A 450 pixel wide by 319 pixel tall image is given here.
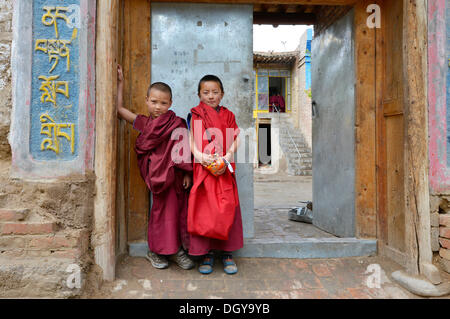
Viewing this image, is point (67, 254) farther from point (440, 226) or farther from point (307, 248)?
point (440, 226)

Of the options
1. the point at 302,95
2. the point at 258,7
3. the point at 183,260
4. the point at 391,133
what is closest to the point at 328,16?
the point at 258,7

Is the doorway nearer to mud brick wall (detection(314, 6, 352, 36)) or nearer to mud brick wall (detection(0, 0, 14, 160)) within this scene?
mud brick wall (detection(314, 6, 352, 36))

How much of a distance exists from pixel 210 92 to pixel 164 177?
78cm

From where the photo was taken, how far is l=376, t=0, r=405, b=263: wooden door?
8.80 feet

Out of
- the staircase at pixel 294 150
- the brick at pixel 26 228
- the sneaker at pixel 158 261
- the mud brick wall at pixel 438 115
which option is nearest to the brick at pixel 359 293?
the mud brick wall at pixel 438 115

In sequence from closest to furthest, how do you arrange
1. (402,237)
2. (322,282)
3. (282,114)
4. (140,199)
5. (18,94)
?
(18,94) < (322,282) < (402,237) < (140,199) < (282,114)

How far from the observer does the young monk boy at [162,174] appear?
2.42 m

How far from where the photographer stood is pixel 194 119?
2.48 meters

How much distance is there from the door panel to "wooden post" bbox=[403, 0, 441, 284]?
2.09ft

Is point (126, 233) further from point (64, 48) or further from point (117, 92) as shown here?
point (64, 48)

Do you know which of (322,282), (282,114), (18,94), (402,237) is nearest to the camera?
(18,94)

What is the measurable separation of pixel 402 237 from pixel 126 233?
8.01ft

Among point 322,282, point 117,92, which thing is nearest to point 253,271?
point 322,282

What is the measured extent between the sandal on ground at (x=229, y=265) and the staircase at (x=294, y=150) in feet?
35.6
